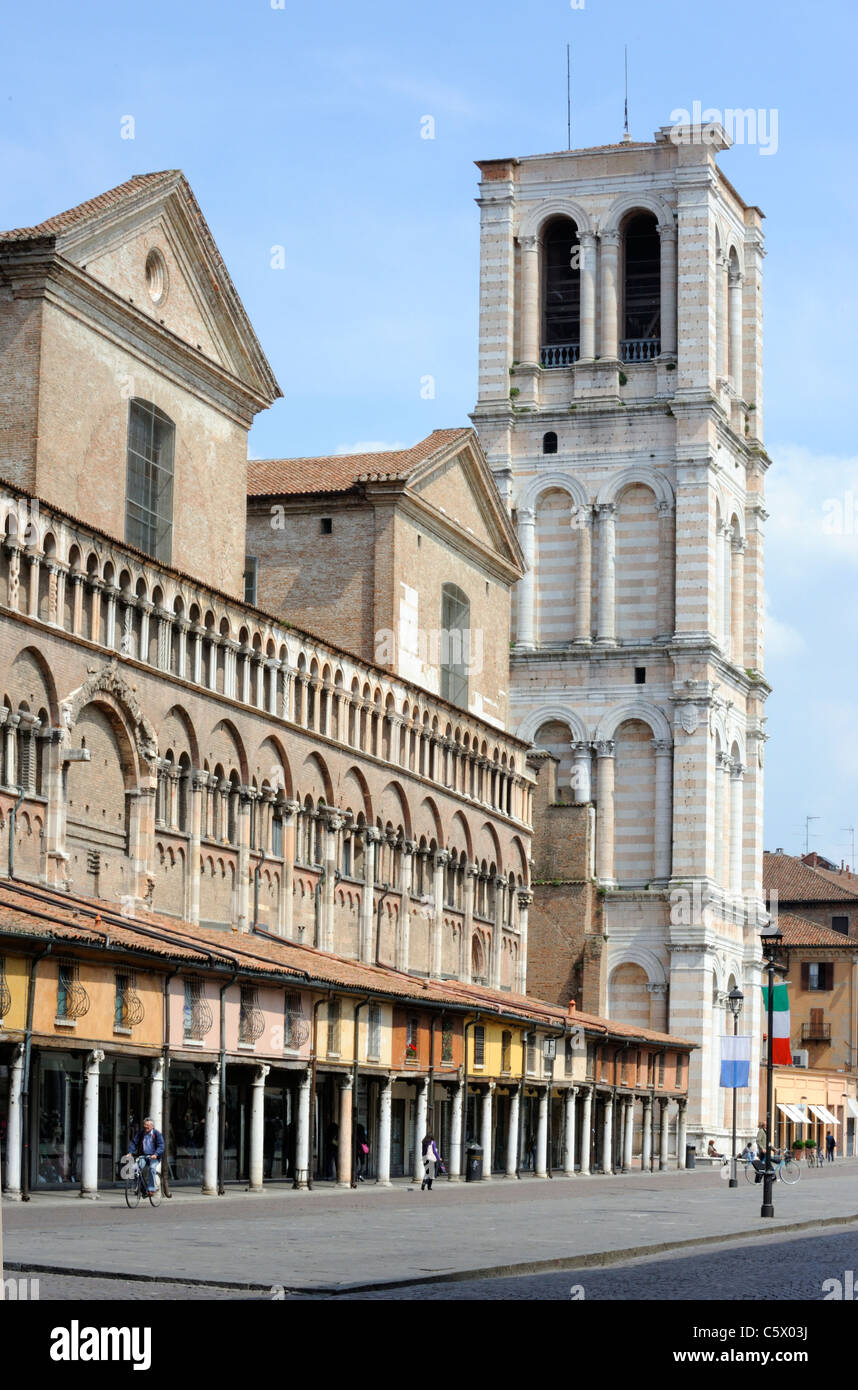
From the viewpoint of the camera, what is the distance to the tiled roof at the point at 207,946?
3319cm

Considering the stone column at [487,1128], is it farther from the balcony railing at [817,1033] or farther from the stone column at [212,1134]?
the balcony railing at [817,1033]

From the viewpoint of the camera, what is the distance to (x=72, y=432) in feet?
143

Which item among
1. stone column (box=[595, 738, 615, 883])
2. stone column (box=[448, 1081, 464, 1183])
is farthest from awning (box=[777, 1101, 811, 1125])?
stone column (box=[448, 1081, 464, 1183])

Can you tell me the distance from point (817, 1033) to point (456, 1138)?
179 feet

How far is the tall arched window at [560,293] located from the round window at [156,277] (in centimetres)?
3282

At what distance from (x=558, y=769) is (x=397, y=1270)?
56087 millimetres

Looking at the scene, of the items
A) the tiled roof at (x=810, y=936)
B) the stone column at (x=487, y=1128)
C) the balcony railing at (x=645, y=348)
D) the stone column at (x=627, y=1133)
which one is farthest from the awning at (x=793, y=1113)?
the stone column at (x=487, y=1128)

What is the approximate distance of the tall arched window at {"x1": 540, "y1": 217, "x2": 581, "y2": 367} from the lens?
258ft

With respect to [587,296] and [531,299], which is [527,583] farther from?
[587,296]

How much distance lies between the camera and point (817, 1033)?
101188 millimetres

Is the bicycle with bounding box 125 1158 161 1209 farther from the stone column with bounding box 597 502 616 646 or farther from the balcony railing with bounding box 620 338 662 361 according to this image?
the balcony railing with bounding box 620 338 662 361

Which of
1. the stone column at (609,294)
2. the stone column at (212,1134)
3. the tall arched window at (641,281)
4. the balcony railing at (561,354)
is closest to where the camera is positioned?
the stone column at (212,1134)

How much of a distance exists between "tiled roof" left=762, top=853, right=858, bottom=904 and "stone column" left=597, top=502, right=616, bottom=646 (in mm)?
31563
